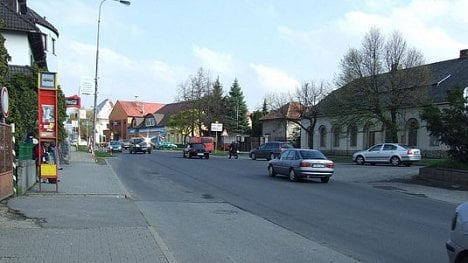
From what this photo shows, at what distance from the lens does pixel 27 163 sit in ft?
51.5

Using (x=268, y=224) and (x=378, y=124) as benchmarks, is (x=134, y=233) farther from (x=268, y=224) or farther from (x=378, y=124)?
(x=378, y=124)

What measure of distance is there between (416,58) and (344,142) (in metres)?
16.2

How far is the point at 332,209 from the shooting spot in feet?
46.1

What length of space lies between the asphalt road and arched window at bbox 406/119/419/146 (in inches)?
1093

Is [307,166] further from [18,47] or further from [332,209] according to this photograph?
[18,47]

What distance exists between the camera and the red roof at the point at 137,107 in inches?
5632

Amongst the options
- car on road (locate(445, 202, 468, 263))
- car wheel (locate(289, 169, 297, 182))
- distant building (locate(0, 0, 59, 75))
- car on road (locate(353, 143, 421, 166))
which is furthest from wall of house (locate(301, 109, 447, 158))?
car on road (locate(445, 202, 468, 263))

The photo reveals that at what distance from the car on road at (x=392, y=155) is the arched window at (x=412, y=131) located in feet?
47.2

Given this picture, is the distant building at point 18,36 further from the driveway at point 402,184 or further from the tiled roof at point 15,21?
the driveway at point 402,184

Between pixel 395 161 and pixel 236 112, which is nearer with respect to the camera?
pixel 395 161

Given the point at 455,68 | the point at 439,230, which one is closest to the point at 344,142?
the point at 455,68

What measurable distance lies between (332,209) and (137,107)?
446ft

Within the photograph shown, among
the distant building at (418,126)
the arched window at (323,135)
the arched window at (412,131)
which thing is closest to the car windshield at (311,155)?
the distant building at (418,126)

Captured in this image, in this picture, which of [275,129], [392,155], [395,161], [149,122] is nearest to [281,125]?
[275,129]
